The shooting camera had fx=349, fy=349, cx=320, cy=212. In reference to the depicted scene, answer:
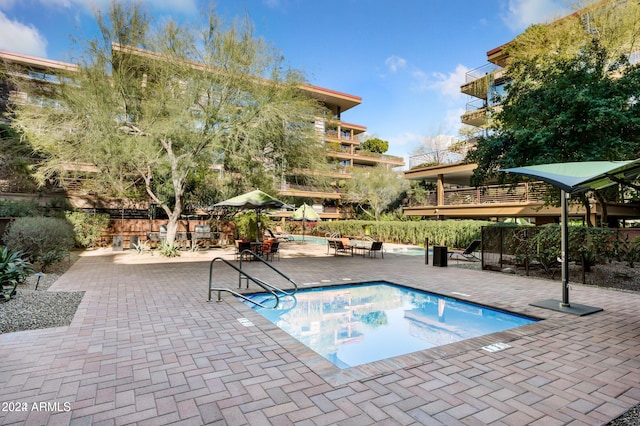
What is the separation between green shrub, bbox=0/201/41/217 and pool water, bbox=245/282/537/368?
39.7 ft

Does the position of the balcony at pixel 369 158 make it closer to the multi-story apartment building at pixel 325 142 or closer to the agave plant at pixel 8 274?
the multi-story apartment building at pixel 325 142

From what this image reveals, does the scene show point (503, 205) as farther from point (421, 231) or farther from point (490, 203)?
point (421, 231)

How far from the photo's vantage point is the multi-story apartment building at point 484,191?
18.0 meters

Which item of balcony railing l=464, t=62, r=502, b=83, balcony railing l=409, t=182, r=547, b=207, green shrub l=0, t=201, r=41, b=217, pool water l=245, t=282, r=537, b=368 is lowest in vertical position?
pool water l=245, t=282, r=537, b=368

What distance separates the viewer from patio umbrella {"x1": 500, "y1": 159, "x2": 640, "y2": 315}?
502cm

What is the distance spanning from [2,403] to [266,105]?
436 inches

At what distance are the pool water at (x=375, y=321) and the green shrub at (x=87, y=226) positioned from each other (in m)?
11.9

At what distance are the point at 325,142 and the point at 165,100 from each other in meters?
6.69

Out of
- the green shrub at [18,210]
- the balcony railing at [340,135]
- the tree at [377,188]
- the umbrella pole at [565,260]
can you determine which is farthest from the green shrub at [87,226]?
the balcony railing at [340,135]

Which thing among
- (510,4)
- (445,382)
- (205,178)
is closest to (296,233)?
(205,178)

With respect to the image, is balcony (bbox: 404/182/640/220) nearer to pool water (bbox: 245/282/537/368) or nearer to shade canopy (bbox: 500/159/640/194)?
shade canopy (bbox: 500/159/640/194)

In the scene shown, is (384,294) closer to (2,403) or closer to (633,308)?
(633,308)

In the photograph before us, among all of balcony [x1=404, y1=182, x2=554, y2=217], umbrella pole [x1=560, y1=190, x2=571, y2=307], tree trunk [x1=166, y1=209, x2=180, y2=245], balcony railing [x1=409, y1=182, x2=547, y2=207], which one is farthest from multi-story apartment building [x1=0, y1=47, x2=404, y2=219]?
umbrella pole [x1=560, y1=190, x2=571, y2=307]

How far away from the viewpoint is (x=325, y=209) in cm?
3872
